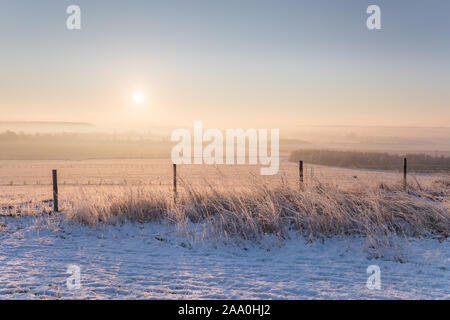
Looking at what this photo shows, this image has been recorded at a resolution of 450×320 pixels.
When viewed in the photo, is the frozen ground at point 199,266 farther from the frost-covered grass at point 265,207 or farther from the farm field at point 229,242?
the frost-covered grass at point 265,207

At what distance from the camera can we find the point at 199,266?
5.85 metres

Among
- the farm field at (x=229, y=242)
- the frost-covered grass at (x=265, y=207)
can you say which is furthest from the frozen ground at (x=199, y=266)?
the frost-covered grass at (x=265, y=207)

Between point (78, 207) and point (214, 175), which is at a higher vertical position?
point (214, 175)

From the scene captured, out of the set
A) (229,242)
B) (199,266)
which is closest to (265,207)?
(229,242)

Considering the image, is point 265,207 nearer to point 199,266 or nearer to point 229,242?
point 229,242

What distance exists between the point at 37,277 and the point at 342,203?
652cm

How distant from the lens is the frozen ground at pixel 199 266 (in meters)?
4.71

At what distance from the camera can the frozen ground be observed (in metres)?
4.71

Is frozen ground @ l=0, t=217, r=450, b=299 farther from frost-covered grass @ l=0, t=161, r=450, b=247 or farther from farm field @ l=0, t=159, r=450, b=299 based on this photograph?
frost-covered grass @ l=0, t=161, r=450, b=247

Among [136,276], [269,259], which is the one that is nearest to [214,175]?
[269,259]

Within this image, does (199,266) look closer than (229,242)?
Yes

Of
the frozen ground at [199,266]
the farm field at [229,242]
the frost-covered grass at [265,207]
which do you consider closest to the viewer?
the frozen ground at [199,266]

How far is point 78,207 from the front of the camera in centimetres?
880
